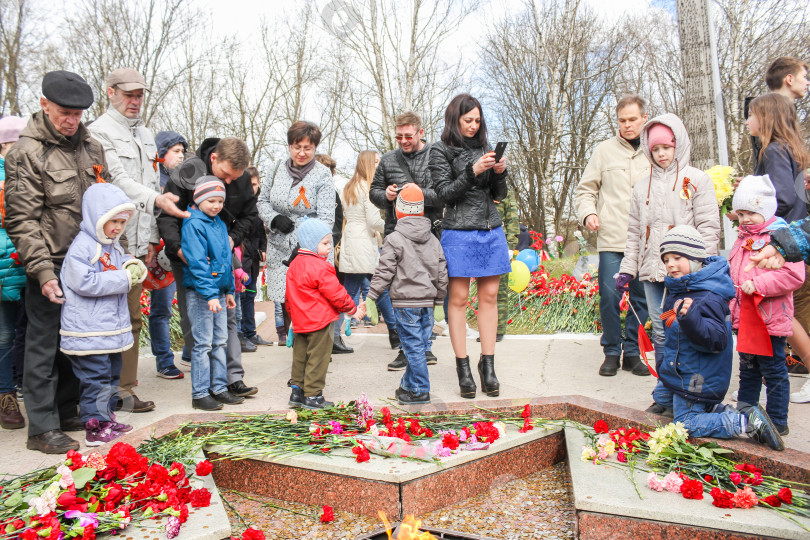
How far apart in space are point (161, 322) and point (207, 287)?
1.33 metres

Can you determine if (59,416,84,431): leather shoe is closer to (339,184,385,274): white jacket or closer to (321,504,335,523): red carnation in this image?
(321,504,335,523): red carnation

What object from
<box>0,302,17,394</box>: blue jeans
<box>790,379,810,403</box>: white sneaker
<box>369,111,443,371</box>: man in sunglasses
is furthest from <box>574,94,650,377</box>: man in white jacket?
<box>0,302,17,394</box>: blue jeans

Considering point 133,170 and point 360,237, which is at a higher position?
point 133,170

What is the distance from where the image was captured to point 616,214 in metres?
4.94

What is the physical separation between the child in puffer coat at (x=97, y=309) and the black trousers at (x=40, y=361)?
4.6 inches

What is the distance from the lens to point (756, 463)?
2.87 m

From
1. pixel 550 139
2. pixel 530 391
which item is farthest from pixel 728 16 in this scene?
pixel 530 391

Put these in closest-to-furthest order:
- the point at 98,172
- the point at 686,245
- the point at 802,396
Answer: the point at 686,245, the point at 98,172, the point at 802,396

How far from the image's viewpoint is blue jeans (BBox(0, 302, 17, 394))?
12.6 feet

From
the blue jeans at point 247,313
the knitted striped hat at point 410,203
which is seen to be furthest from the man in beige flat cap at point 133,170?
the blue jeans at point 247,313

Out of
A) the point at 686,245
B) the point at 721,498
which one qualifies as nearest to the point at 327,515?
the point at 721,498

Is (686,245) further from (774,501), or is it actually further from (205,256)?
(205,256)

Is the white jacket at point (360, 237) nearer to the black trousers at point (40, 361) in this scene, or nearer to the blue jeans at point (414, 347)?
the blue jeans at point (414, 347)

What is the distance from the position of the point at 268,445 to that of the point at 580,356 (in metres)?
3.40
